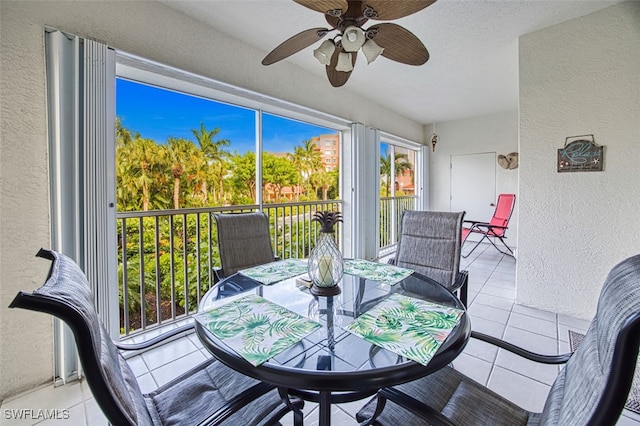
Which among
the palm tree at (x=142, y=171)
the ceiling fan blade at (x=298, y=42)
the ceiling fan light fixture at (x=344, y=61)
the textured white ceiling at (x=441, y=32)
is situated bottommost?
the palm tree at (x=142, y=171)

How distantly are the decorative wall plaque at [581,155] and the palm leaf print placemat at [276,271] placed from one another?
2555 mm

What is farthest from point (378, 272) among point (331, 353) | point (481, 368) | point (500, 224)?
point (500, 224)

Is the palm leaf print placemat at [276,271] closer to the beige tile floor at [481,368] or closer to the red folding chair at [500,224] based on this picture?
the beige tile floor at [481,368]

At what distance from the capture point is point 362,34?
139 cm

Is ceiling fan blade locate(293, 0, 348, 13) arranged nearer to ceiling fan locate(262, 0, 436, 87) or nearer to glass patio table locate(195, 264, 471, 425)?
ceiling fan locate(262, 0, 436, 87)

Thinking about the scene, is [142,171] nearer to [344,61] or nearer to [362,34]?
[344,61]

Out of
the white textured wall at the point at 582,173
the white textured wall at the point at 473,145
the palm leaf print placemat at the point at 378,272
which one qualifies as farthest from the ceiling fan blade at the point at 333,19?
the white textured wall at the point at 473,145

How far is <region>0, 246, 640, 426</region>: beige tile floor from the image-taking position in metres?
1.52

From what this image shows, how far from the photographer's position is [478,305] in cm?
283

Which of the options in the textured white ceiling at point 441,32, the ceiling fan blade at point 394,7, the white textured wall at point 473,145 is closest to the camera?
the ceiling fan blade at point 394,7

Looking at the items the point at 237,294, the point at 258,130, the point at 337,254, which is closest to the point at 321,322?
the point at 337,254

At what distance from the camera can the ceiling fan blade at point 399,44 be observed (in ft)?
4.76

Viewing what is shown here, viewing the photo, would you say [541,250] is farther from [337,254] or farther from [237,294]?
[237,294]

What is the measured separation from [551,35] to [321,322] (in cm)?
328
